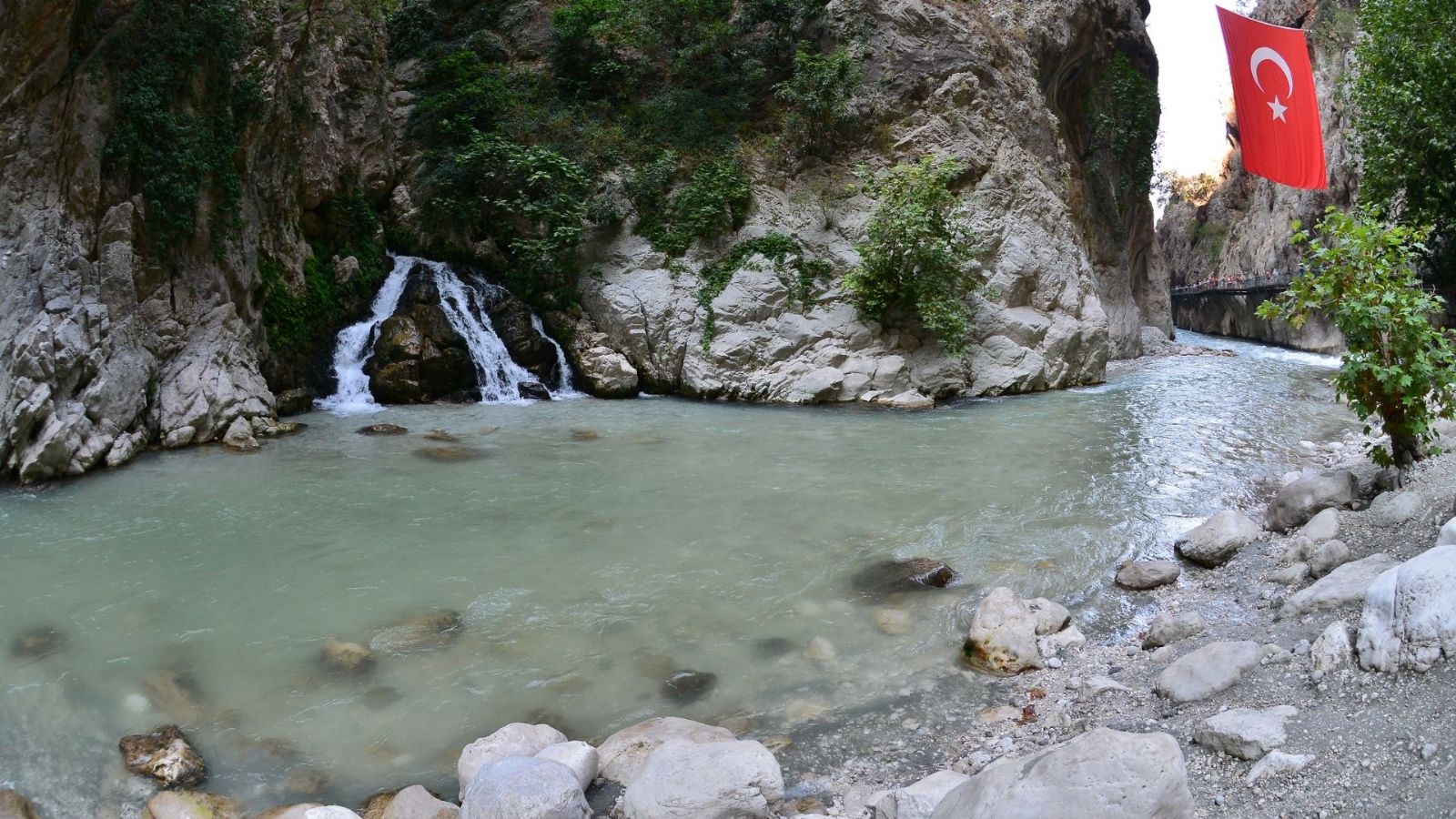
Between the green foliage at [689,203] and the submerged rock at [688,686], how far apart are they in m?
14.1

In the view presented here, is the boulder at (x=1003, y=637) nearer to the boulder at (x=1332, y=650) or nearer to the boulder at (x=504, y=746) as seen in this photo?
the boulder at (x=1332, y=650)

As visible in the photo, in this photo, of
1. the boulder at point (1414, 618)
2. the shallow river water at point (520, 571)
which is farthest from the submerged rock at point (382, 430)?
the boulder at point (1414, 618)

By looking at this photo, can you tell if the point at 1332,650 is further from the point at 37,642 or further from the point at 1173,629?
the point at 37,642

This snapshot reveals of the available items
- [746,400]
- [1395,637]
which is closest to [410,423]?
[746,400]

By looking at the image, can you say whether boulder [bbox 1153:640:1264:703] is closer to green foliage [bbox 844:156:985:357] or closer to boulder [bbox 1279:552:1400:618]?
boulder [bbox 1279:552:1400:618]

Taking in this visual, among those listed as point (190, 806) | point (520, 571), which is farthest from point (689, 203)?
point (190, 806)

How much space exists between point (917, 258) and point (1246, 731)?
46.8 feet

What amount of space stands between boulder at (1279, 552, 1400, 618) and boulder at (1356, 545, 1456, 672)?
3.08ft

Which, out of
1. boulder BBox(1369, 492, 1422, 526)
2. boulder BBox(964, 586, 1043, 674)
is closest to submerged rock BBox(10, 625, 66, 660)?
boulder BBox(964, 586, 1043, 674)

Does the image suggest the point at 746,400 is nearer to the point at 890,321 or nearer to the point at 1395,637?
the point at 890,321

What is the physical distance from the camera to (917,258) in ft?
55.1

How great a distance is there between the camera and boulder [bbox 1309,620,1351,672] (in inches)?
145

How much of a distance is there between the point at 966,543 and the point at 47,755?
21.2ft

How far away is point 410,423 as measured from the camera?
13.7 metres
